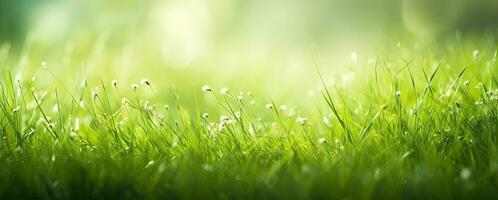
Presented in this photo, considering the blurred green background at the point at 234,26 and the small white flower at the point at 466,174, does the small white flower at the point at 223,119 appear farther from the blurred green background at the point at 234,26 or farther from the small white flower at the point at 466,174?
the blurred green background at the point at 234,26

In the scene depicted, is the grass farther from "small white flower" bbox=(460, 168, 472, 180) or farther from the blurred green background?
the blurred green background

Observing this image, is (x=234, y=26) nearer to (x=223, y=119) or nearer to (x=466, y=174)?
(x=223, y=119)

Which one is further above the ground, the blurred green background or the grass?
the blurred green background

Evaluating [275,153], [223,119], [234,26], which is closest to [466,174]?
[275,153]

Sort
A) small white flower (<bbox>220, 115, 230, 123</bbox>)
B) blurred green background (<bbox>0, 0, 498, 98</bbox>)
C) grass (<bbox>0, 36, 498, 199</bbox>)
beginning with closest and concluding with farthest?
grass (<bbox>0, 36, 498, 199</bbox>) → small white flower (<bbox>220, 115, 230, 123</bbox>) → blurred green background (<bbox>0, 0, 498, 98</bbox>)

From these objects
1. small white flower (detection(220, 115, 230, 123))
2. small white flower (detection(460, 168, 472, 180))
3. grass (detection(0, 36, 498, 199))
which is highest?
small white flower (detection(220, 115, 230, 123))

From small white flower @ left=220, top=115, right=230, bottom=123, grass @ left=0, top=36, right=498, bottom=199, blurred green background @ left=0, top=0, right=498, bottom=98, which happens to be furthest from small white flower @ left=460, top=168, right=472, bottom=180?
blurred green background @ left=0, top=0, right=498, bottom=98

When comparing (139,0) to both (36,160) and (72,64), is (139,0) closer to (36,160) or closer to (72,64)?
(72,64)

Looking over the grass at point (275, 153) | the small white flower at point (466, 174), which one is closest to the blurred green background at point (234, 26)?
the grass at point (275, 153)
